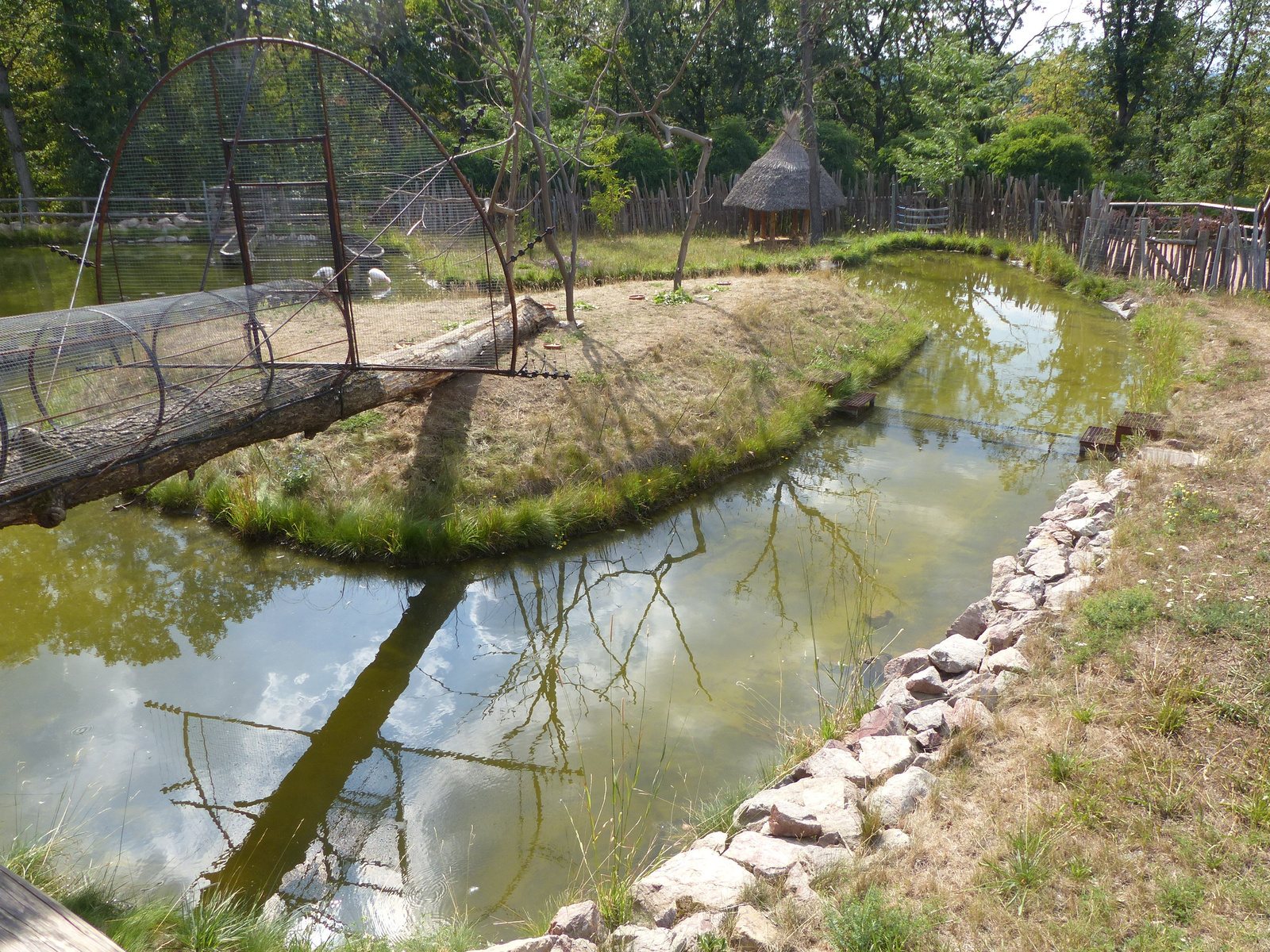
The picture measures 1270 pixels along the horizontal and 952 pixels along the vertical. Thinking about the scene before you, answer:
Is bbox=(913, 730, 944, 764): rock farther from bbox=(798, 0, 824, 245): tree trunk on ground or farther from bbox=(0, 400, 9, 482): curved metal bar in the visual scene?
bbox=(798, 0, 824, 245): tree trunk on ground

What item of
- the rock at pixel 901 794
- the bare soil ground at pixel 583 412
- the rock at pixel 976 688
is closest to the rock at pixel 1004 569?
the rock at pixel 976 688

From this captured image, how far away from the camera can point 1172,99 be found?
23.0m

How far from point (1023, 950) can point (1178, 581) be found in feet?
8.26

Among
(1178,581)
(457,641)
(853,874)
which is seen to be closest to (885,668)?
(1178,581)

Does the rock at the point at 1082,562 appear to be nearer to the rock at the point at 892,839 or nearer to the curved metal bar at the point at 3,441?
the rock at the point at 892,839

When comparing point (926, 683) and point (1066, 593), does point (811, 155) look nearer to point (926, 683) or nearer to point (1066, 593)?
point (1066, 593)

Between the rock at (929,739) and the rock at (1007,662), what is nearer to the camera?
the rock at (929,739)

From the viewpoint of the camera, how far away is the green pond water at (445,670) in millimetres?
3643

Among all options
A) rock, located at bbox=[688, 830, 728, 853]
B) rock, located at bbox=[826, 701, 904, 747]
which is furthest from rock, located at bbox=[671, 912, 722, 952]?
rock, located at bbox=[826, 701, 904, 747]

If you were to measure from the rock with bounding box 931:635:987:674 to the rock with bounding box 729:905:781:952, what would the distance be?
6.51ft

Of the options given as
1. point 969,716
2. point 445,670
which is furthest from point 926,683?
point 445,670

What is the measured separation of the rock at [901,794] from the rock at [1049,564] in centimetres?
209

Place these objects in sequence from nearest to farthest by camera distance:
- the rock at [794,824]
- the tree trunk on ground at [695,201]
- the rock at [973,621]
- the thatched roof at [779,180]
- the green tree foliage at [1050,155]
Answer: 1. the rock at [794,824]
2. the rock at [973,621]
3. the tree trunk on ground at [695,201]
4. the thatched roof at [779,180]
5. the green tree foliage at [1050,155]

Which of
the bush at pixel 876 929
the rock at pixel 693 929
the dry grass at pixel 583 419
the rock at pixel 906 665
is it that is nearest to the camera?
the bush at pixel 876 929
